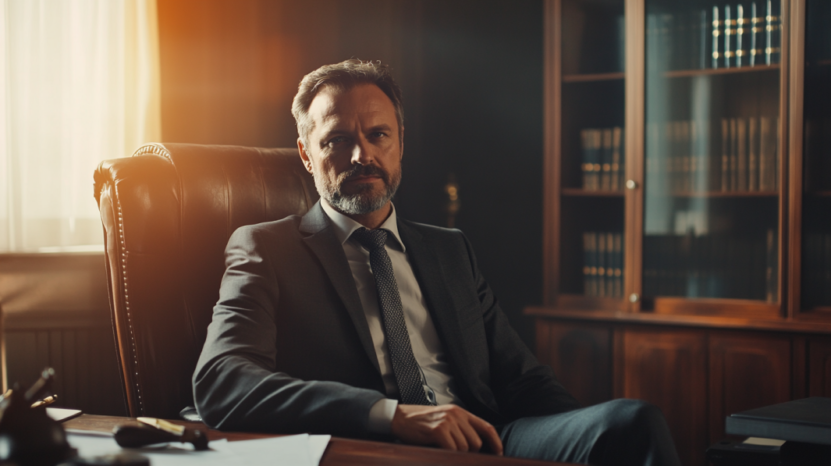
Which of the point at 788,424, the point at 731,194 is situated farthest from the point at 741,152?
the point at 788,424

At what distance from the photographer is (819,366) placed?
229cm

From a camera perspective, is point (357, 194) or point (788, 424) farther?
point (357, 194)

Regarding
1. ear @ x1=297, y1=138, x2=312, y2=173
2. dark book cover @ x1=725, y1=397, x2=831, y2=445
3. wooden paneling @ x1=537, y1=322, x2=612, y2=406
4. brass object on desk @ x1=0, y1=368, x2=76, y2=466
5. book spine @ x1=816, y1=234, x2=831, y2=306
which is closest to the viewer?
brass object on desk @ x1=0, y1=368, x2=76, y2=466

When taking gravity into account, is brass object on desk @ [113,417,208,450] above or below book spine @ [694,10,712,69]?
below

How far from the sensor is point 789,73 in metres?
2.38

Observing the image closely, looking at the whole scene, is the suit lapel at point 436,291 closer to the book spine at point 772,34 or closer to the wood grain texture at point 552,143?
the wood grain texture at point 552,143

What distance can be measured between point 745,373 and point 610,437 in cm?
155

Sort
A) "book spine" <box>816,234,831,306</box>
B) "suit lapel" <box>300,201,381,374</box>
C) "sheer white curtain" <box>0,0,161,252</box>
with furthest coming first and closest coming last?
"book spine" <box>816,234,831,306</box> < "sheer white curtain" <box>0,0,161,252</box> < "suit lapel" <box>300,201,381,374</box>

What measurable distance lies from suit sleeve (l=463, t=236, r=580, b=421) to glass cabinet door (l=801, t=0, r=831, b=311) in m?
1.40

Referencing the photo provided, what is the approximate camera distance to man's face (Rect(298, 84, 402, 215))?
152 centimetres

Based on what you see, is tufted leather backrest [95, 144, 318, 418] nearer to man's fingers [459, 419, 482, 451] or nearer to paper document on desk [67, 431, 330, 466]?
paper document on desk [67, 431, 330, 466]

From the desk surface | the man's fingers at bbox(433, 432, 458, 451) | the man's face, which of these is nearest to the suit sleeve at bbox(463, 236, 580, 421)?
the man's face

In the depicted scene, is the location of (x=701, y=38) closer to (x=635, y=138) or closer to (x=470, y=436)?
(x=635, y=138)

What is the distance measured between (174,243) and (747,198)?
206 cm
